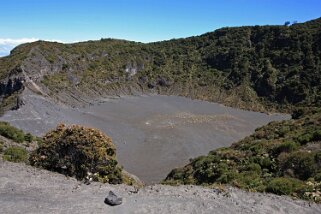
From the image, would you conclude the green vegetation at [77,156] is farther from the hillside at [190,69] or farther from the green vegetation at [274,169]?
the hillside at [190,69]

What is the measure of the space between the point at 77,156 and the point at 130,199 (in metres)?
7.64

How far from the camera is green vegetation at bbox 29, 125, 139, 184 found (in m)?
26.8

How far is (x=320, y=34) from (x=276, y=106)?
32.0 m

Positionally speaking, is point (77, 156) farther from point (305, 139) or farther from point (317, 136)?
point (317, 136)

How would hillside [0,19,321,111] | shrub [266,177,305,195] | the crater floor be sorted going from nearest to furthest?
shrub [266,177,305,195] → the crater floor → hillside [0,19,321,111]

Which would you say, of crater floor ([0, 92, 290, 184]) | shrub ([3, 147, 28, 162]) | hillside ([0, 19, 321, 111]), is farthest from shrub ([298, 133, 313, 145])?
hillside ([0, 19, 321, 111])

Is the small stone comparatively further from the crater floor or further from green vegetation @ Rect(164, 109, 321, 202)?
the crater floor

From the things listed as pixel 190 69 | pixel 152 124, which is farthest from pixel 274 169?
pixel 190 69

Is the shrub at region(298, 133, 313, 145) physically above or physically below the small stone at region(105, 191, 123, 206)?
above

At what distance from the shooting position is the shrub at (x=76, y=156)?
26828mm

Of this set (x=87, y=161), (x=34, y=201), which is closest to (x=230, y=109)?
(x=87, y=161)

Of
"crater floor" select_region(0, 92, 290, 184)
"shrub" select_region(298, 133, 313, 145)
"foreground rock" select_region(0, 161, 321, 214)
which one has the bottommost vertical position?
"crater floor" select_region(0, 92, 290, 184)

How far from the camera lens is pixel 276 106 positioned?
119562 mm

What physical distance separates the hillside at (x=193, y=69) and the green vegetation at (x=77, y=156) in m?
70.4
